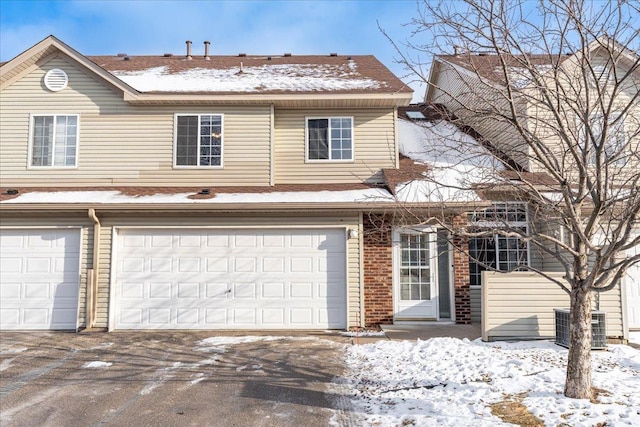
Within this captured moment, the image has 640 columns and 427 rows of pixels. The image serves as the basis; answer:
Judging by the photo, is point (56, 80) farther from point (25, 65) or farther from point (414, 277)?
point (414, 277)

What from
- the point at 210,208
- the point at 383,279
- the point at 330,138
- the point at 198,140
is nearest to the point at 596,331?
the point at 383,279

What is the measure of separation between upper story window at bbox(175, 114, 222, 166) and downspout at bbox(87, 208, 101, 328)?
95.5 inches

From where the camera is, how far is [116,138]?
39.4ft

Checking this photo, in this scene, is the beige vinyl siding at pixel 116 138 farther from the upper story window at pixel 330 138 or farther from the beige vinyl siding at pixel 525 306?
the beige vinyl siding at pixel 525 306

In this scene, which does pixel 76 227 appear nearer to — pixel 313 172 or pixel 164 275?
pixel 164 275

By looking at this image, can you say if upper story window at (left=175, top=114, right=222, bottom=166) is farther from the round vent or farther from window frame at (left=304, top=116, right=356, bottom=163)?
the round vent

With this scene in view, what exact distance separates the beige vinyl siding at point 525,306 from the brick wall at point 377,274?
234 centimetres

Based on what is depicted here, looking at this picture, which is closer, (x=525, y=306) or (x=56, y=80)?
(x=525, y=306)

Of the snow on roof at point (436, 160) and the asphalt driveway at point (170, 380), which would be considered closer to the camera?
the asphalt driveway at point (170, 380)

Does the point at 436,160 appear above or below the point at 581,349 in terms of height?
above

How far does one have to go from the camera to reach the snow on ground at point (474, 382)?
5.01m

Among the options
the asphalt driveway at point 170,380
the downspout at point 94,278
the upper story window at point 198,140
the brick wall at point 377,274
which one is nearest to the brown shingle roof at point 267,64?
the upper story window at point 198,140

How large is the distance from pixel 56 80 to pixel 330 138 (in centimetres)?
710

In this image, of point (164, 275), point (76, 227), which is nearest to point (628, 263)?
point (164, 275)
